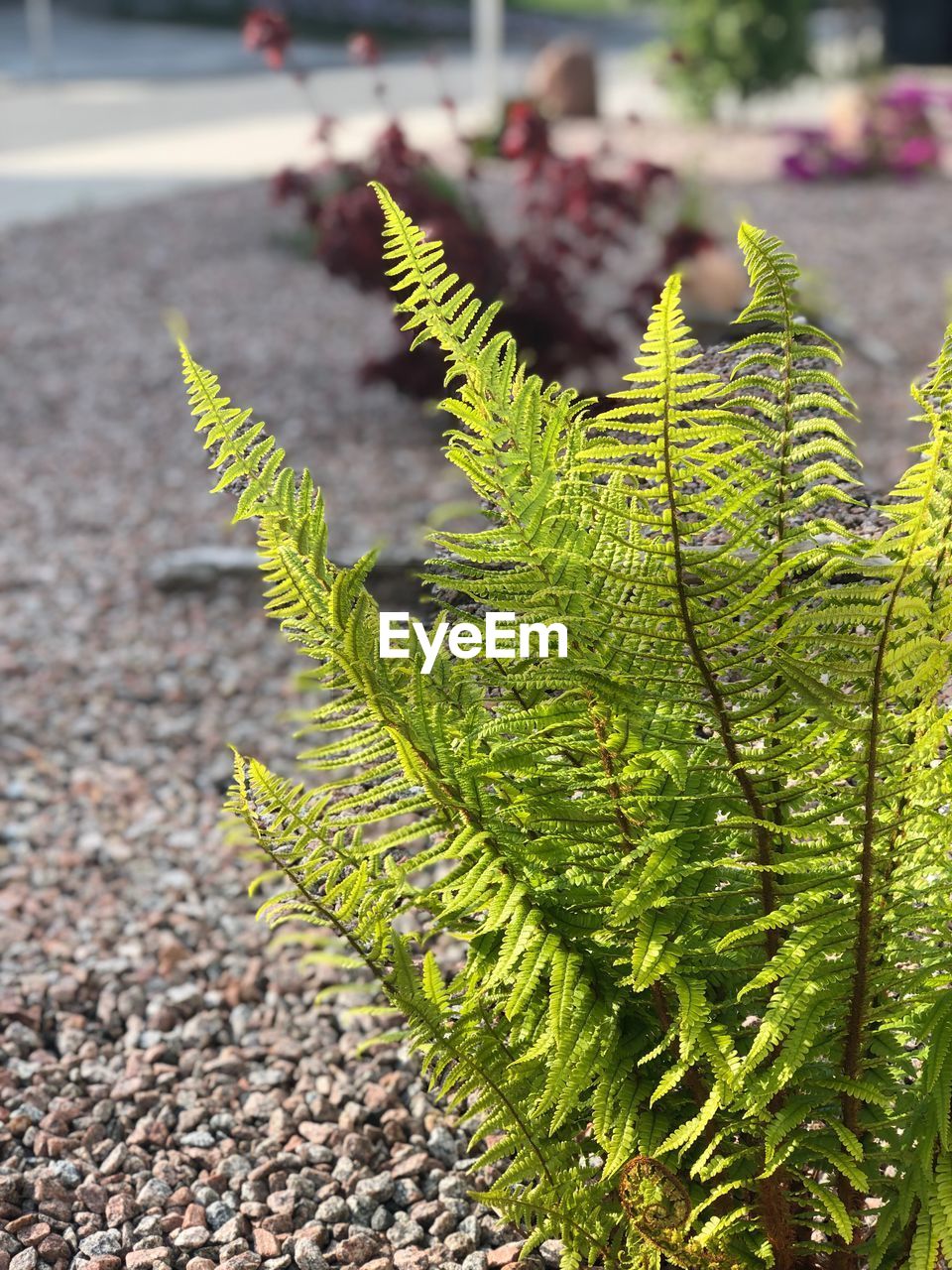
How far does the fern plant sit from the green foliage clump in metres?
13.5

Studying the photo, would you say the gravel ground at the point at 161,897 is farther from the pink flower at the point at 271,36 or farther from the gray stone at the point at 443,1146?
the pink flower at the point at 271,36

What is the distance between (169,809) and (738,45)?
40.8ft

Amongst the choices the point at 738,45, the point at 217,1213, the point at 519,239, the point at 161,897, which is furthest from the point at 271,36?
the point at 738,45

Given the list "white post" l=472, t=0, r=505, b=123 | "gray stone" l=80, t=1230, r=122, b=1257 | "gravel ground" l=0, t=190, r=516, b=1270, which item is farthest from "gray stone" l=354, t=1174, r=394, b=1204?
"white post" l=472, t=0, r=505, b=123

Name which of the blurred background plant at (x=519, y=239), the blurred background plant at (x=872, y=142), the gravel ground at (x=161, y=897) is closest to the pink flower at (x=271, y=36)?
the blurred background plant at (x=519, y=239)

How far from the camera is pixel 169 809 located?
3791mm

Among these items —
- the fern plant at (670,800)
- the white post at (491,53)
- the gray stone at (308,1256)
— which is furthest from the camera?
the white post at (491,53)

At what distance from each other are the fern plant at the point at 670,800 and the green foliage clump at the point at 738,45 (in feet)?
44.2

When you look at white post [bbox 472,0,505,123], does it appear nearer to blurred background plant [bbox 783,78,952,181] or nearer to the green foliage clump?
the green foliage clump

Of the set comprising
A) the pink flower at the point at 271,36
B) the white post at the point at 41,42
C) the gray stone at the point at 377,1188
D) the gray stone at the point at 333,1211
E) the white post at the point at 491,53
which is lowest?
the gray stone at the point at 333,1211

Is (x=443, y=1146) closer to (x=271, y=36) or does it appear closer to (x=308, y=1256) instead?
(x=308, y=1256)

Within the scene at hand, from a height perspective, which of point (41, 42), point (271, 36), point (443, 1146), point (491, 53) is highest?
point (41, 42)

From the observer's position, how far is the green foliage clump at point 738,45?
14.2 m

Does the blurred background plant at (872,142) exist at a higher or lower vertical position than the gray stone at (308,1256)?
higher
